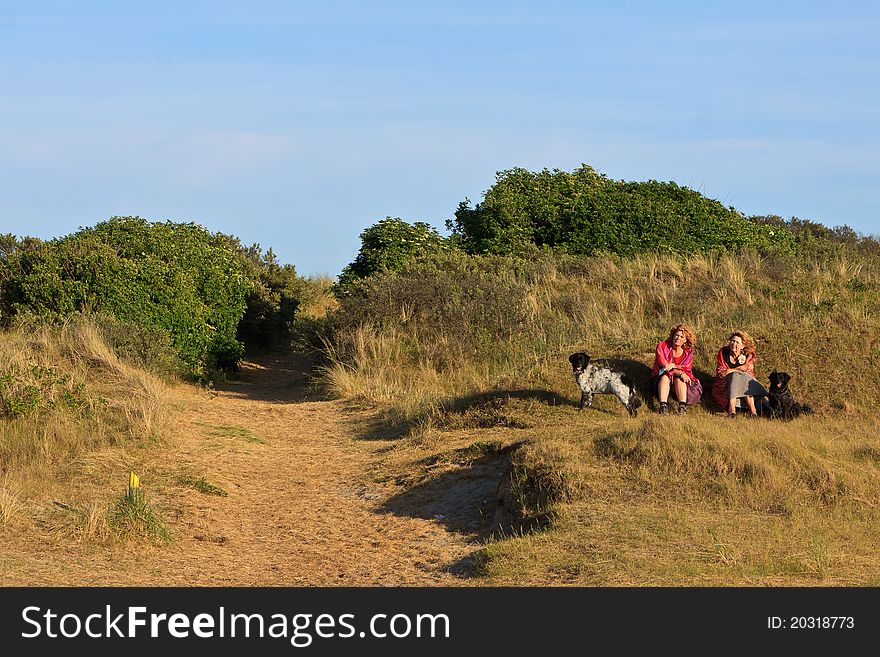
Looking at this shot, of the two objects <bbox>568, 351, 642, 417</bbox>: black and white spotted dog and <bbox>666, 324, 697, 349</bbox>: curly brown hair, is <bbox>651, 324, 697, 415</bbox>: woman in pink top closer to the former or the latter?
<bbox>666, 324, 697, 349</bbox>: curly brown hair

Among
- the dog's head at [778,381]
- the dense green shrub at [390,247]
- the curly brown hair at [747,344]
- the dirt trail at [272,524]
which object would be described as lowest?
the dirt trail at [272,524]

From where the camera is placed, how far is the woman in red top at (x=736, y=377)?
42.2 feet

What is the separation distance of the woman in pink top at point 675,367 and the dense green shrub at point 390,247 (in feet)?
28.8

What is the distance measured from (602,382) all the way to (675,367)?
0.95 metres

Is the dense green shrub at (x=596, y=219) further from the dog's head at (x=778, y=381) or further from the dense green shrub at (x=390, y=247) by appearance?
the dog's head at (x=778, y=381)

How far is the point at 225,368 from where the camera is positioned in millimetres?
19953

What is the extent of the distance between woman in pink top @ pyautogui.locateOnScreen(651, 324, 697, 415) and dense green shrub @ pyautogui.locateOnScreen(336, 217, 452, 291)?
879 centimetres

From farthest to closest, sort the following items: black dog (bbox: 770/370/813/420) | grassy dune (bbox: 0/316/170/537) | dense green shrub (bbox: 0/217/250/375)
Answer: dense green shrub (bbox: 0/217/250/375)
black dog (bbox: 770/370/813/420)
grassy dune (bbox: 0/316/170/537)

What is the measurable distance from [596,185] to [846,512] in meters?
16.7

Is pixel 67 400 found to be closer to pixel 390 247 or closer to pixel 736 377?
pixel 736 377

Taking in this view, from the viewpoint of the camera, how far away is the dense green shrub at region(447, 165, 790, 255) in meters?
22.8

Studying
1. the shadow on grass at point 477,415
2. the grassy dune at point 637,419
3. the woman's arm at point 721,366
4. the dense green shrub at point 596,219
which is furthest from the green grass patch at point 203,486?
the dense green shrub at point 596,219

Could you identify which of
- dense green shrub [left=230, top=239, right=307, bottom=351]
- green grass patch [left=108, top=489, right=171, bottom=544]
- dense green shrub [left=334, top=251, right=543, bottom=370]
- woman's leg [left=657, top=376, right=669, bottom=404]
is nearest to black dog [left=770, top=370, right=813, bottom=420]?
woman's leg [left=657, top=376, right=669, bottom=404]

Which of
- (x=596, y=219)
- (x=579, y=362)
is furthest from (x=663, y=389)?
(x=596, y=219)
